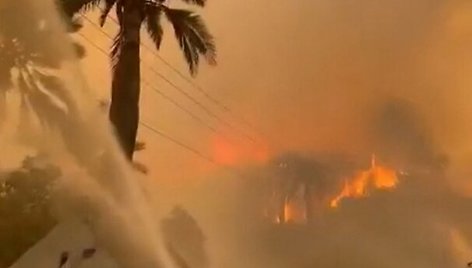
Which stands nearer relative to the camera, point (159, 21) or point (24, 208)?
point (24, 208)

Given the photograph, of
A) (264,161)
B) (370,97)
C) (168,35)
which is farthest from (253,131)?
(168,35)

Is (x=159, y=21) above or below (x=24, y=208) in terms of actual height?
above

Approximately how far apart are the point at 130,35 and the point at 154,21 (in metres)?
0.29

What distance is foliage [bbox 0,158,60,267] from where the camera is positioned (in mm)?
7398

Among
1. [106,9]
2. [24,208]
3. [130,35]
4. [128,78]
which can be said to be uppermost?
[106,9]

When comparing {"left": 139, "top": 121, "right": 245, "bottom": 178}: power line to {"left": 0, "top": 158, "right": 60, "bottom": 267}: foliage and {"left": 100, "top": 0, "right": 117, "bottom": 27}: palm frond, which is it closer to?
{"left": 100, "top": 0, "right": 117, "bottom": 27}: palm frond

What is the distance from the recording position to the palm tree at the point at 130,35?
363 inches

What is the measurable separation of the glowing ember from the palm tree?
13.3ft

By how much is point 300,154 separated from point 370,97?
4.42 feet

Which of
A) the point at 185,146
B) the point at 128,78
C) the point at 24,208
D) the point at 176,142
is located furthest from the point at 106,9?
the point at 185,146

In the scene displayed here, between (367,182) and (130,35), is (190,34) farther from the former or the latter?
(367,182)

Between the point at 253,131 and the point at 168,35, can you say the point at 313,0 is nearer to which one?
the point at 253,131

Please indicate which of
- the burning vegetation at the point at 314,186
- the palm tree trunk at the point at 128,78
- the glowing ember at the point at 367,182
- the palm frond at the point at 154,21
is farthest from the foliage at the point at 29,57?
the glowing ember at the point at 367,182

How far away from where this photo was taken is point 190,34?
9945 millimetres
